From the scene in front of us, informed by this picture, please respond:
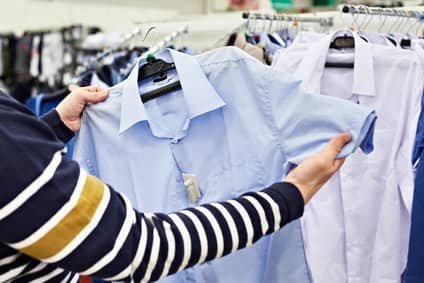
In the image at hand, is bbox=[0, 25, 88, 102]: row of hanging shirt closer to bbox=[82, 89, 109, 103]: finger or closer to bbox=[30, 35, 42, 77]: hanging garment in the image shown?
bbox=[30, 35, 42, 77]: hanging garment

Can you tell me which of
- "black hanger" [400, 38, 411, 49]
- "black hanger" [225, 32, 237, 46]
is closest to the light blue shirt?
"black hanger" [225, 32, 237, 46]

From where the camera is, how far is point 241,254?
790mm

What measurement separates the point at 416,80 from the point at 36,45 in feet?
9.12

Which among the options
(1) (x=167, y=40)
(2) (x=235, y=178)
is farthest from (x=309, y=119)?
(1) (x=167, y=40)

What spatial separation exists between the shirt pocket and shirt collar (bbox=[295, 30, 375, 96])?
12.4 inches

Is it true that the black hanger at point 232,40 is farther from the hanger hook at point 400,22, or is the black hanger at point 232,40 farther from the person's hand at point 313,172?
the person's hand at point 313,172

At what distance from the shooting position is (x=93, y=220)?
0.50 metres

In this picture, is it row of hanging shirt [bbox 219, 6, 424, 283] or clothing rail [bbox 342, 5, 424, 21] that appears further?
clothing rail [bbox 342, 5, 424, 21]

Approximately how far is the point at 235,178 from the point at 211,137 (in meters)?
0.08

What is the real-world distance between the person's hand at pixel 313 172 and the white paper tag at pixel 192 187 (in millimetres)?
221

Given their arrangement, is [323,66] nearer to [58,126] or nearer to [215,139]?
[215,139]

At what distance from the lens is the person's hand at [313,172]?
1.99 feet

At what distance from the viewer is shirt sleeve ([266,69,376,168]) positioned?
0.64 metres

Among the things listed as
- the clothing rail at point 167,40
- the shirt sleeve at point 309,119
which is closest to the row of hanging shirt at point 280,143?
the shirt sleeve at point 309,119
